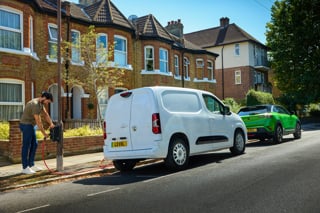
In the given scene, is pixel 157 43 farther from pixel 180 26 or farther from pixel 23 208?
pixel 23 208

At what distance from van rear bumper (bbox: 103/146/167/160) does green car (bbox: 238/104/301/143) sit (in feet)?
22.0

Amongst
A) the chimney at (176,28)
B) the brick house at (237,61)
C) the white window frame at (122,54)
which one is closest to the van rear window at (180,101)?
the white window frame at (122,54)

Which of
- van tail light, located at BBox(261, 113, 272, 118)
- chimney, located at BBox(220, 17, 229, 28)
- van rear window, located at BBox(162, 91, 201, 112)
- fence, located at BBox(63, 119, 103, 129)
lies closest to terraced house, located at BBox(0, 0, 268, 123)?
fence, located at BBox(63, 119, 103, 129)

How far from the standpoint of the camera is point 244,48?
38906mm

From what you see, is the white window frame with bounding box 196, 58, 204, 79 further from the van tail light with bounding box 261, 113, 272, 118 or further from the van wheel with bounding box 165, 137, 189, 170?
the van wheel with bounding box 165, 137, 189, 170

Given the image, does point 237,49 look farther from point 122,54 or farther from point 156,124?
point 156,124

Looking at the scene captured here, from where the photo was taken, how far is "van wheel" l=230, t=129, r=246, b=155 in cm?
1030

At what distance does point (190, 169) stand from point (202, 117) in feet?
5.10

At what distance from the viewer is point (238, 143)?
34.3ft

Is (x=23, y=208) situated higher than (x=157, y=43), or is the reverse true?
(x=157, y=43)

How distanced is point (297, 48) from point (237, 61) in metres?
8.68

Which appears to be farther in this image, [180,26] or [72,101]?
[180,26]

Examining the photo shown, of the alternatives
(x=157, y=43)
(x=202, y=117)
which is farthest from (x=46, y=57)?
(x=202, y=117)

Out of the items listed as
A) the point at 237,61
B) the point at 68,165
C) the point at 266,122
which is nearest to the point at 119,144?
the point at 68,165
